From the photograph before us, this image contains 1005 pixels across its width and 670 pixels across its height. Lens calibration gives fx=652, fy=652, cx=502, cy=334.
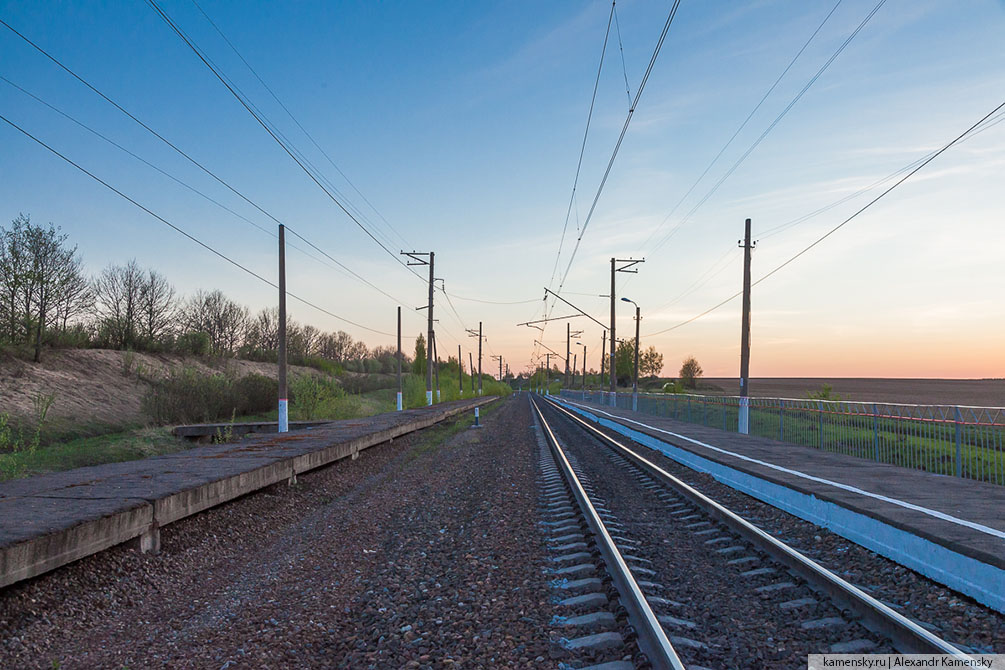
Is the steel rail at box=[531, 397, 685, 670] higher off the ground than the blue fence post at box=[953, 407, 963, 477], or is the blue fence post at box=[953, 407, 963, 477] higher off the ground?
the blue fence post at box=[953, 407, 963, 477]

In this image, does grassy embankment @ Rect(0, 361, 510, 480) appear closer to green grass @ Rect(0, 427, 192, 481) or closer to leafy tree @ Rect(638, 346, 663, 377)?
green grass @ Rect(0, 427, 192, 481)

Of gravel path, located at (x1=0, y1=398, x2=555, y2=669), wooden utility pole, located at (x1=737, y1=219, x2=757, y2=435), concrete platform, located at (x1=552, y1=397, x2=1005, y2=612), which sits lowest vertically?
gravel path, located at (x1=0, y1=398, x2=555, y2=669)

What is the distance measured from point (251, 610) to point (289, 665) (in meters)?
1.32

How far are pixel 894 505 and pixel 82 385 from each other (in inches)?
1483

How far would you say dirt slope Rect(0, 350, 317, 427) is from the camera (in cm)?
2938

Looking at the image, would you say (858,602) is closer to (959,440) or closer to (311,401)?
(959,440)

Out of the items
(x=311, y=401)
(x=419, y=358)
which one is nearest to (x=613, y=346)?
(x=311, y=401)

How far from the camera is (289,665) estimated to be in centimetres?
444

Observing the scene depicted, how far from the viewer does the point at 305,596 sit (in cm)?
595

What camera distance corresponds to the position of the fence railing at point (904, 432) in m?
11.1

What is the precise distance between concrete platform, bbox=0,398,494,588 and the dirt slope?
18.4m

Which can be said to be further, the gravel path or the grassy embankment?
the grassy embankment

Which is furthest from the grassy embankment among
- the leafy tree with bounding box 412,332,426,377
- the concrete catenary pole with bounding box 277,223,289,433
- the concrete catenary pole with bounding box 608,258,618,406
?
the leafy tree with bounding box 412,332,426,377

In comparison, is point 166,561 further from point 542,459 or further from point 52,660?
point 542,459
